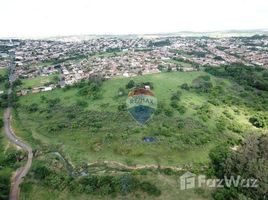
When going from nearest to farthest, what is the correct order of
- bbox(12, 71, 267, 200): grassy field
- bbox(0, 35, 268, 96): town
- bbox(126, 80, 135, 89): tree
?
1. bbox(12, 71, 267, 200): grassy field
2. bbox(126, 80, 135, 89): tree
3. bbox(0, 35, 268, 96): town

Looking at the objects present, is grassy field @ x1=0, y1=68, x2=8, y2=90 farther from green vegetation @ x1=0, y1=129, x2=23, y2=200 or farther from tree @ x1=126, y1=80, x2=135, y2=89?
tree @ x1=126, y1=80, x2=135, y2=89

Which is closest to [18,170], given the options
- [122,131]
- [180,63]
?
[122,131]

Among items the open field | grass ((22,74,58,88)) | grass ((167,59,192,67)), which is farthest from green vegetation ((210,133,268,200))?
grass ((167,59,192,67))

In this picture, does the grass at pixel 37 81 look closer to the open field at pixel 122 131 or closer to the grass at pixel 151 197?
the open field at pixel 122 131

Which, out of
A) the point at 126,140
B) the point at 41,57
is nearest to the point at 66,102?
the point at 126,140

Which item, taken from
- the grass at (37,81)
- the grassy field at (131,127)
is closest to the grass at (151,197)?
the grassy field at (131,127)

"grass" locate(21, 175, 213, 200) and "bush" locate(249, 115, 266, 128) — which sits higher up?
"bush" locate(249, 115, 266, 128)

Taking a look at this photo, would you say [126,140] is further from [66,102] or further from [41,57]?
[41,57]
